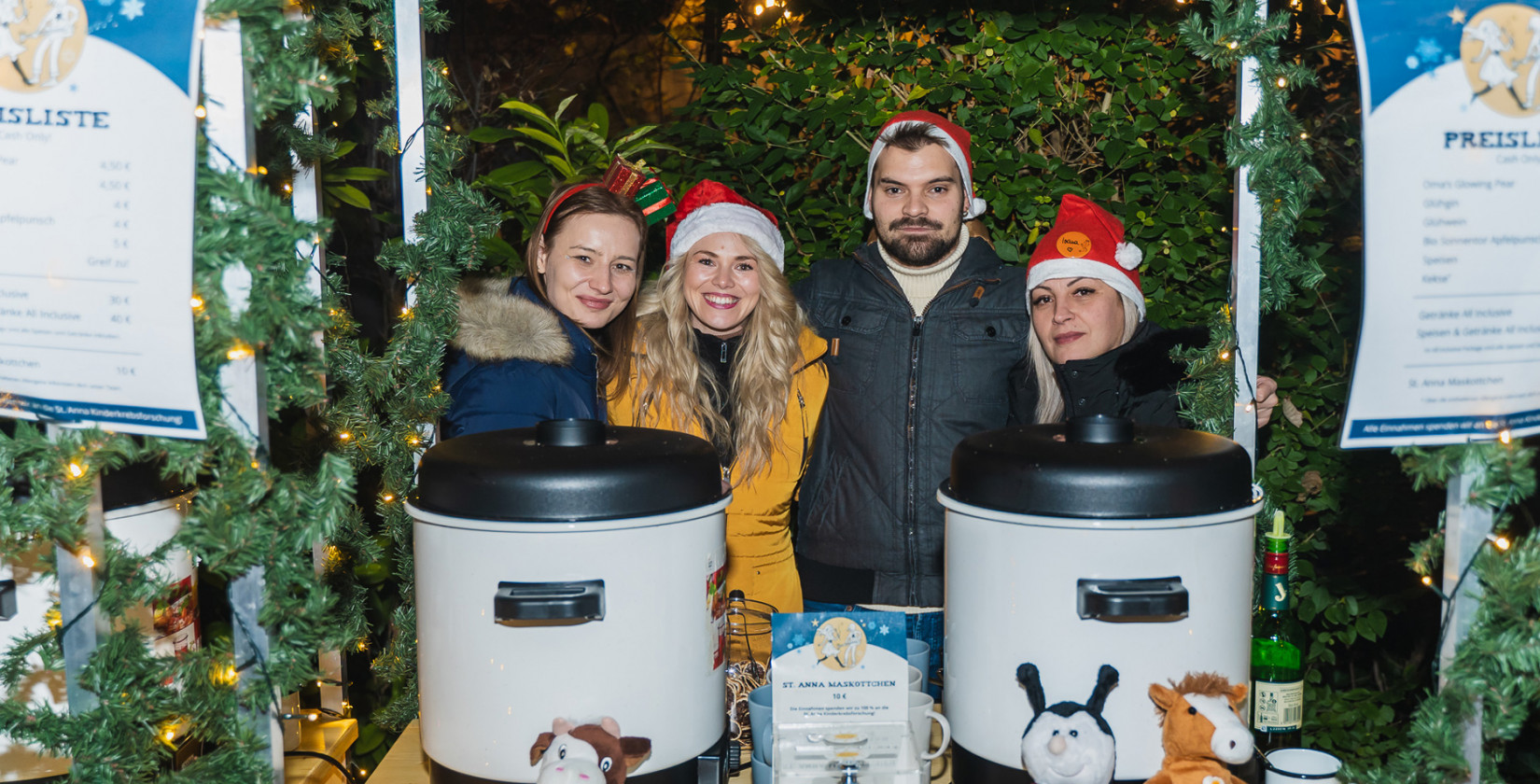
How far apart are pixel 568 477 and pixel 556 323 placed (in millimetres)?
927

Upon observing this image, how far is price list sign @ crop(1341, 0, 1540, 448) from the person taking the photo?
1323mm

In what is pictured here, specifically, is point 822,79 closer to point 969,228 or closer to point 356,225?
point 969,228

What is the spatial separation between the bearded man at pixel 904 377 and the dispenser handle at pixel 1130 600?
3.69 ft

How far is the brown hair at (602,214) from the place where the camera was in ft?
8.11

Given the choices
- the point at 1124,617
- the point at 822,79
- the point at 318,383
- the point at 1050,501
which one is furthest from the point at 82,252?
the point at 822,79

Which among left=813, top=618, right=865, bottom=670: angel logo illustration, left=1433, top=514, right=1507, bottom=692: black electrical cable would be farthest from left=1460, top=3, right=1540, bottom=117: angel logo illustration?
left=813, top=618, right=865, bottom=670: angel logo illustration

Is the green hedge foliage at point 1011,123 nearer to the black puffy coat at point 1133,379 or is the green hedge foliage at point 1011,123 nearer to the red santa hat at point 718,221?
the red santa hat at point 718,221

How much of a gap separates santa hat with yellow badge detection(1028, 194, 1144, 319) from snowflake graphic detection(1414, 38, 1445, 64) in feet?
3.50

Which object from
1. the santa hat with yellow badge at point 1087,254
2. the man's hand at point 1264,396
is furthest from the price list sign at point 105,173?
the santa hat with yellow badge at point 1087,254

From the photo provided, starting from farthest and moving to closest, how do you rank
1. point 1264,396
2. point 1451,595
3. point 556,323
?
point 556,323 < point 1264,396 < point 1451,595

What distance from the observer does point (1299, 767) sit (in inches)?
59.4

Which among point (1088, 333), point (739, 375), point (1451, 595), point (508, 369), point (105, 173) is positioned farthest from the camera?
point (739, 375)

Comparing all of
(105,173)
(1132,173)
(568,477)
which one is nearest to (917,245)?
(1132,173)

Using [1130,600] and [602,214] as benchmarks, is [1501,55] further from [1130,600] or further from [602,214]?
[602,214]
